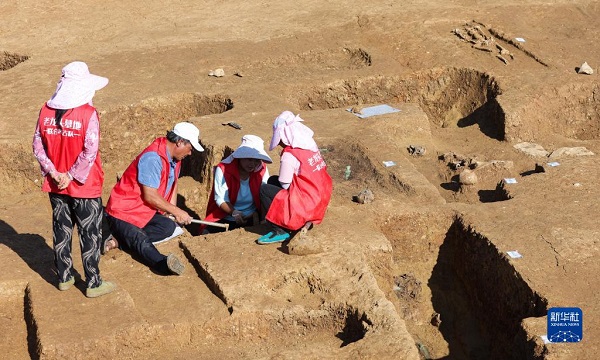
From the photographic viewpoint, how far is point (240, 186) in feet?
A: 28.2

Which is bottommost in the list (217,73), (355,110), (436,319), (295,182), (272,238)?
(436,319)

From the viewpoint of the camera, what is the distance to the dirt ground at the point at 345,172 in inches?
280

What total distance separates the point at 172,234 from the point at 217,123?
2809 millimetres

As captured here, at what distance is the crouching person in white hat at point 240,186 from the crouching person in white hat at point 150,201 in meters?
0.49

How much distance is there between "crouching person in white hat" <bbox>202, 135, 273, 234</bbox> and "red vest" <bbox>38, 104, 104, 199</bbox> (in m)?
1.80

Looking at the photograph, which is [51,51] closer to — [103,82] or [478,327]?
[103,82]

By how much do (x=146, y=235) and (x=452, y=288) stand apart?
10.1ft

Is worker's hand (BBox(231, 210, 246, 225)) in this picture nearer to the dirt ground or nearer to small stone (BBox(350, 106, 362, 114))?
the dirt ground

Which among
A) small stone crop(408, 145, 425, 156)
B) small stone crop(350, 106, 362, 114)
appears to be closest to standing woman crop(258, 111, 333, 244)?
small stone crop(408, 145, 425, 156)

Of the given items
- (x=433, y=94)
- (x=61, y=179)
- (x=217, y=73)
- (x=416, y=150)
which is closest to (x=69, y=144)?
(x=61, y=179)

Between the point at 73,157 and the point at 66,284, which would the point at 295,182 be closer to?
the point at 73,157

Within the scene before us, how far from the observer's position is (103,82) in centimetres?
684

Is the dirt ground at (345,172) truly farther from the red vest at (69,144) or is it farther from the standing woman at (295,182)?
the red vest at (69,144)

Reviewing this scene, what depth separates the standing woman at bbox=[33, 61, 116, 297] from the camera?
21.8 ft
